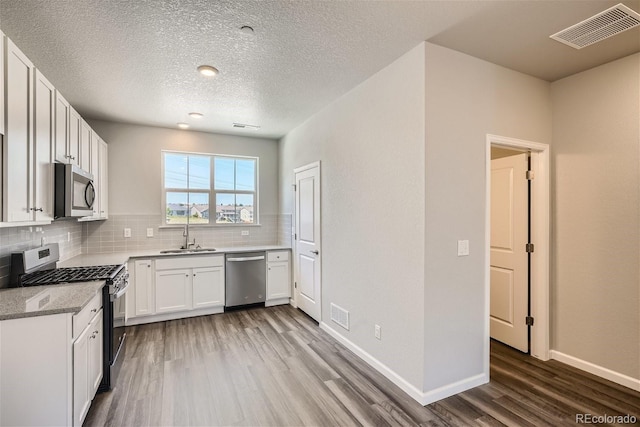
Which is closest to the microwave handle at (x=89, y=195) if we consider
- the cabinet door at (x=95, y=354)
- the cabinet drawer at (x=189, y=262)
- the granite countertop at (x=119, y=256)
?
the granite countertop at (x=119, y=256)

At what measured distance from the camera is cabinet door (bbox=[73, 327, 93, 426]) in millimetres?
1847

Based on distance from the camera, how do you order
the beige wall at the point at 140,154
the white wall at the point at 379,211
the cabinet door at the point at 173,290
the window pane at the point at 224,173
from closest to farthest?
the white wall at the point at 379,211 < the cabinet door at the point at 173,290 < the beige wall at the point at 140,154 < the window pane at the point at 224,173

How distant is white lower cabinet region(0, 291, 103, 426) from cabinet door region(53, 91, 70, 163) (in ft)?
4.42

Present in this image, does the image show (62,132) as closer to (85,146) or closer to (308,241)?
(85,146)

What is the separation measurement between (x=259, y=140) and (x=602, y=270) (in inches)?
181

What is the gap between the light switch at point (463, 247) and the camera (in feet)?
8.09

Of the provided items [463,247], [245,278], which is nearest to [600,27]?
[463,247]

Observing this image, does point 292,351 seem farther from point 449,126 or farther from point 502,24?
point 502,24

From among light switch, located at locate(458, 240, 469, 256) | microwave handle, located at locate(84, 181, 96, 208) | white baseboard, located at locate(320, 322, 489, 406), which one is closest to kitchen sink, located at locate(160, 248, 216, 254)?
microwave handle, located at locate(84, 181, 96, 208)

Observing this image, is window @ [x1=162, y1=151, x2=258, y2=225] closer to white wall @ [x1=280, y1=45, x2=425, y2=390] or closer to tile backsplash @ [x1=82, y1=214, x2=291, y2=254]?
tile backsplash @ [x1=82, y1=214, x2=291, y2=254]

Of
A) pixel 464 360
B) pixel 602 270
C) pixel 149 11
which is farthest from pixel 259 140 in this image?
pixel 602 270

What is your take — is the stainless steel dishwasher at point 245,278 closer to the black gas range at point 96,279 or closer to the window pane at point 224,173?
the window pane at point 224,173

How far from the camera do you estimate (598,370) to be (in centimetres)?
271

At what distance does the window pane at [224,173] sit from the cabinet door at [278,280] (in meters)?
1.51
